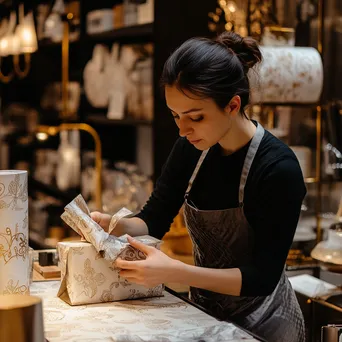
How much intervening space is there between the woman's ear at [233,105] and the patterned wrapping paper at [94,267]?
0.38 metres

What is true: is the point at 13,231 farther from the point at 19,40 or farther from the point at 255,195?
the point at 19,40

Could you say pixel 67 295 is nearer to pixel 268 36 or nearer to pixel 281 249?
pixel 281 249

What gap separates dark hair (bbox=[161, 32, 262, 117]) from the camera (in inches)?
74.5

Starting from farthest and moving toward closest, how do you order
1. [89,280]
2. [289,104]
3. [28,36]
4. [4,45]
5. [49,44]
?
[4,45] < [49,44] < [28,36] < [289,104] < [89,280]

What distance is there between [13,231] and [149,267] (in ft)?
1.06

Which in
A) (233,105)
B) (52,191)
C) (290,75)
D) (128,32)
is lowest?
(52,191)

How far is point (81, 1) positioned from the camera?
16.4 ft

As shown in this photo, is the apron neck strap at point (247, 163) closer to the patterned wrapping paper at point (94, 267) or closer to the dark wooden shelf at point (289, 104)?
the patterned wrapping paper at point (94, 267)

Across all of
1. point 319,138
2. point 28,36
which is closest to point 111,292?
point 319,138

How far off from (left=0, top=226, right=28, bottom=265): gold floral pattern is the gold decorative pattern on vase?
0.18 ft

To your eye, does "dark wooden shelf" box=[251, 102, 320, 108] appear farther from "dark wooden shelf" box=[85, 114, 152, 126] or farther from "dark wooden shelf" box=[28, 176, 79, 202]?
"dark wooden shelf" box=[28, 176, 79, 202]

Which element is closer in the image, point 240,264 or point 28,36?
point 240,264

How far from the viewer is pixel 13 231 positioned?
177cm

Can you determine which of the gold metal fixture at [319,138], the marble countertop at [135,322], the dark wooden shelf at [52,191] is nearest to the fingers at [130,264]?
the marble countertop at [135,322]
